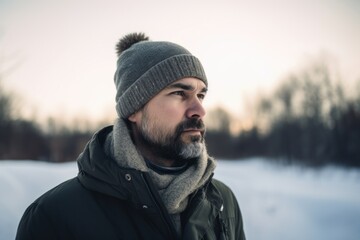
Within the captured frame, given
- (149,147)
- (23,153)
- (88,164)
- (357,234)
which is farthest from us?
(23,153)

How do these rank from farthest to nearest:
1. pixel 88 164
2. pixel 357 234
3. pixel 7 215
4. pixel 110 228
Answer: pixel 357 234, pixel 7 215, pixel 88 164, pixel 110 228

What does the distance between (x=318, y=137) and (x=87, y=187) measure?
19.0m

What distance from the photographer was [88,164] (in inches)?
59.4

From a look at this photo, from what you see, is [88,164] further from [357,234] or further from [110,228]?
[357,234]

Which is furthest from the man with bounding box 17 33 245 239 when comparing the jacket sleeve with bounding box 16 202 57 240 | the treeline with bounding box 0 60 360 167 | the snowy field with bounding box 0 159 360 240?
the treeline with bounding box 0 60 360 167

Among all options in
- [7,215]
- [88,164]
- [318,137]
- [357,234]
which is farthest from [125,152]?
[318,137]

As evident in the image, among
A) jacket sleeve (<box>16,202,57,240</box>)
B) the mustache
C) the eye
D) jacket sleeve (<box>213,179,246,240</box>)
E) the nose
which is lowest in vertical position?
jacket sleeve (<box>213,179,246,240</box>)

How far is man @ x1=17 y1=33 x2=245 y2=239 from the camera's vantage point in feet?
4.61

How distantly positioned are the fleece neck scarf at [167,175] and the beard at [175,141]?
0.28 ft

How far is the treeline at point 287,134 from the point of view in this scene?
1642 centimetres

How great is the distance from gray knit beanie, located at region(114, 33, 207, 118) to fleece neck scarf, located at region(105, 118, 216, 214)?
199 millimetres

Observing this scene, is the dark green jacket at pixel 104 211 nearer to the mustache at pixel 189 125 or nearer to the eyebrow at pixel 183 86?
the mustache at pixel 189 125

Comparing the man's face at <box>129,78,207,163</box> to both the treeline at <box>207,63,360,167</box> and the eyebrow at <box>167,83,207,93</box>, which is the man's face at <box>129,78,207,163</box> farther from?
the treeline at <box>207,63,360,167</box>

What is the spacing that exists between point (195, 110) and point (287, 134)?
21.1m
